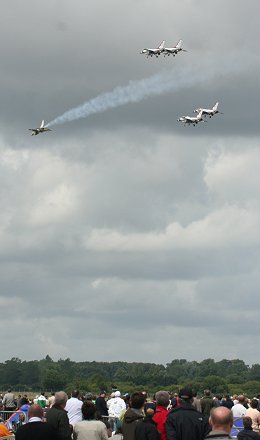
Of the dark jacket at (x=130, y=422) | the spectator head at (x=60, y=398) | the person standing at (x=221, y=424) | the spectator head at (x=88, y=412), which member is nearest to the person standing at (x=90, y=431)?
the spectator head at (x=88, y=412)

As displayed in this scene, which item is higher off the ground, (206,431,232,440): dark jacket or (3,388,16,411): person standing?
(3,388,16,411): person standing

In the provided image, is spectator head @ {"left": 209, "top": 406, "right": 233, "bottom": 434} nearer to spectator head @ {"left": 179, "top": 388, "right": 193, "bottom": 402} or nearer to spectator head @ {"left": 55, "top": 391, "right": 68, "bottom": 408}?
spectator head @ {"left": 179, "top": 388, "right": 193, "bottom": 402}

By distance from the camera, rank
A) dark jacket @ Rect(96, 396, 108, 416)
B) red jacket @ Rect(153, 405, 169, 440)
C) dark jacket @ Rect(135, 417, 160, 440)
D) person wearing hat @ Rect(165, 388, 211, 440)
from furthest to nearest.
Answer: dark jacket @ Rect(96, 396, 108, 416)
red jacket @ Rect(153, 405, 169, 440)
dark jacket @ Rect(135, 417, 160, 440)
person wearing hat @ Rect(165, 388, 211, 440)

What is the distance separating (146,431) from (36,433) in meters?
3.78

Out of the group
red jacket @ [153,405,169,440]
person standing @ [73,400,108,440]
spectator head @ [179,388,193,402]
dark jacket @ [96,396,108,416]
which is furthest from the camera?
dark jacket @ [96,396,108,416]

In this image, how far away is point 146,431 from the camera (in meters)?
18.4

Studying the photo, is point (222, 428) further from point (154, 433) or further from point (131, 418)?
point (131, 418)

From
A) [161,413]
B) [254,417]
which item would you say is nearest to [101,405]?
[254,417]

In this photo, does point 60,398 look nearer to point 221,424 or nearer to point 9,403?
point 221,424

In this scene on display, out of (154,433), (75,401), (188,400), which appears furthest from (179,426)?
(75,401)

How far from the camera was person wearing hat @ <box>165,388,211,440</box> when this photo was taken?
646 inches

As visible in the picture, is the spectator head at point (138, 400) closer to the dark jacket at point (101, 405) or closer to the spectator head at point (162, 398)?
the spectator head at point (162, 398)

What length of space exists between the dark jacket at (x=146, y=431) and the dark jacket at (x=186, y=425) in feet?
5.68

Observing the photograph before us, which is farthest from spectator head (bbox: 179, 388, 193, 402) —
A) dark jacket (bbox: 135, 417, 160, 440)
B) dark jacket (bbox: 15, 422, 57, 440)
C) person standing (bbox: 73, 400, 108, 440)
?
dark jacket (bbox: 15, 422, 57, 440)
